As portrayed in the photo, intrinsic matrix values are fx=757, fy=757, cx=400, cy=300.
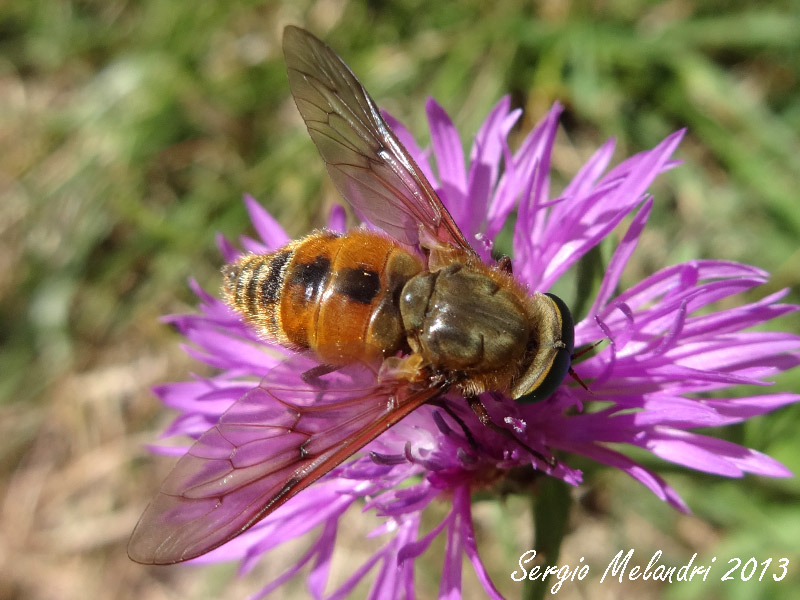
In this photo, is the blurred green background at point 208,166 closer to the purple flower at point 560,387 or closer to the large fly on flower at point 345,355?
the purple flower at point 560,387

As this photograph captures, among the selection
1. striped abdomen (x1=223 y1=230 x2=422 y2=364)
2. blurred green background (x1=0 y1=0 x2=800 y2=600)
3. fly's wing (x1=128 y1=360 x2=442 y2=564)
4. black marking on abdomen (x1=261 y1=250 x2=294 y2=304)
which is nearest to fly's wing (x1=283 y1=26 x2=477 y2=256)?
striped abdomen (x1=223 y1=230 x2=422 y2=364)

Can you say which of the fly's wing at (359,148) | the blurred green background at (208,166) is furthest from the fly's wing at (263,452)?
the blurred green background at (208,166)

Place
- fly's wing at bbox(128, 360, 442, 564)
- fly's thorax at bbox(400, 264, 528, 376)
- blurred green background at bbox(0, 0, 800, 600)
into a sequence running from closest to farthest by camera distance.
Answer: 1. fly's wing at bbox(128, 360, 442, 564)
2. fly's thorax at bbox(400, 264, 528, 376)
3. blurred green background at bbox(0, 0, 800, 600)

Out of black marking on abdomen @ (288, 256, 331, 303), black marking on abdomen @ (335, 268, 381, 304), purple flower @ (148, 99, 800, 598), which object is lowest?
purple flower @ (148, 99, 800, 598)

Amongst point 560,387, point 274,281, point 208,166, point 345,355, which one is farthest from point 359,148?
point 208,166

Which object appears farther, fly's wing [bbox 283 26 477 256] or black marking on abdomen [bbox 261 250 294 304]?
fly's wing [bbox 283 26 477 256]

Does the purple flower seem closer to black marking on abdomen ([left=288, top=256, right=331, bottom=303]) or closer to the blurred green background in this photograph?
black marking on abdomen ([left=288, top=256, right=331, bottom=303])

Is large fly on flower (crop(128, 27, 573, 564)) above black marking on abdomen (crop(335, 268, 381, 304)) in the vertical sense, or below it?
below
